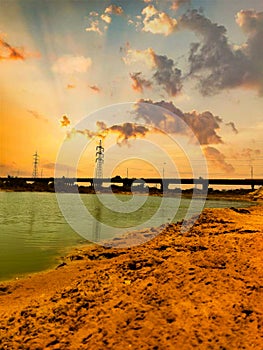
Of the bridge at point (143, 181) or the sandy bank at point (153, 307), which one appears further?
the bridge at point (143, 181)

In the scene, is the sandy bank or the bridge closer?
the sandy bank

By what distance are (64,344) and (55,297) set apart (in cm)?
140

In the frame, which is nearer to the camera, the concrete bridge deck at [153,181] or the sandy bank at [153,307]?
the sandy bank at [153,307]

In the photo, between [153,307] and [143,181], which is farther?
[143,181]

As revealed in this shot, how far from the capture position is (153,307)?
146 inches

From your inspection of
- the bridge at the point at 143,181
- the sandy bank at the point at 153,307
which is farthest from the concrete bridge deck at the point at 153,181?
the sandy bank at the point at 153,307

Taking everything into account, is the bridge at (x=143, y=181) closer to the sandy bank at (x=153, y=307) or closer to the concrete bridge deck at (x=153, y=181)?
the concrete bridge deck at (x=153, y=181)

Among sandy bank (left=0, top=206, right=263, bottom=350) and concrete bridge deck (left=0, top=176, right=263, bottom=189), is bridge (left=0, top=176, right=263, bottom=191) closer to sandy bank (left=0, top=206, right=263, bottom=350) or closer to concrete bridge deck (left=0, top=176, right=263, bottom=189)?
concrete bridge deck (left=0, top=176, right=263, bottom=189)

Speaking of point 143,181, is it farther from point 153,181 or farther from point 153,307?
point 153,307

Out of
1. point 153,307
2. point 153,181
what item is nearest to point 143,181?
point 153,181

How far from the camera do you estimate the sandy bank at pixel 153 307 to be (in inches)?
123

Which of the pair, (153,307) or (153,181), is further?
(153,181)

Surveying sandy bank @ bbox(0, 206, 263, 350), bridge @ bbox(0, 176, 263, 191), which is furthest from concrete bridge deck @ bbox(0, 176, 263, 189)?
sandy bank @ bbox(0, 206, 263, 350)

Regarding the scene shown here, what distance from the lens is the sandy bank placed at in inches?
123
